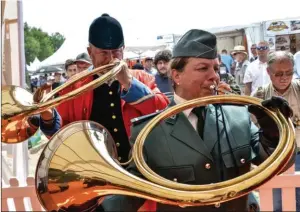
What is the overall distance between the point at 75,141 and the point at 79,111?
453 mm

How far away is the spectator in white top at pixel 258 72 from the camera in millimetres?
2281

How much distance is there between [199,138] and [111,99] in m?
0.46

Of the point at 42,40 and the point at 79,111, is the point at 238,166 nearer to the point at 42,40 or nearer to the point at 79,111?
the point at 79,111

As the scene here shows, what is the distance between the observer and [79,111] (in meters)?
1.29

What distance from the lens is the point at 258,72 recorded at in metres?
2.34

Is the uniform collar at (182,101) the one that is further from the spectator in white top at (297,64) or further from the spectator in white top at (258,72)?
the spectator in white top at (258,72)

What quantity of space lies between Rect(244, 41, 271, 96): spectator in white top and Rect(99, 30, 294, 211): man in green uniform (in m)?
1.34

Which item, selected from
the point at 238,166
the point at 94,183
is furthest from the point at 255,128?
the point at 94,183

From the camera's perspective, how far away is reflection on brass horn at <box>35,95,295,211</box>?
0.70 metres

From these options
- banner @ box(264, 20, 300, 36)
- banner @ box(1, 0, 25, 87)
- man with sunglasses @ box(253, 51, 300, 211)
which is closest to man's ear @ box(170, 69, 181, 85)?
man with sunglasses @ box(253, 51, 300, 211)

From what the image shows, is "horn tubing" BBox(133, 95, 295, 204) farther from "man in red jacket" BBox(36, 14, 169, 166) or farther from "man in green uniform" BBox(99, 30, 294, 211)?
"man in red jacket" BBox(36, 14, 169, 166)

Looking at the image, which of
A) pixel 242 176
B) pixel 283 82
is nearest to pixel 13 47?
pixel 283 82

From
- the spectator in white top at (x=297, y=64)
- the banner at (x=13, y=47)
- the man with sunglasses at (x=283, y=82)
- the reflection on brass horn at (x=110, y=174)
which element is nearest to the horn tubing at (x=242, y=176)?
the reflection on brass horn at (x=110, y=174)

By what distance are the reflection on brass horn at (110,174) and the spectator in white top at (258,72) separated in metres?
1.47
